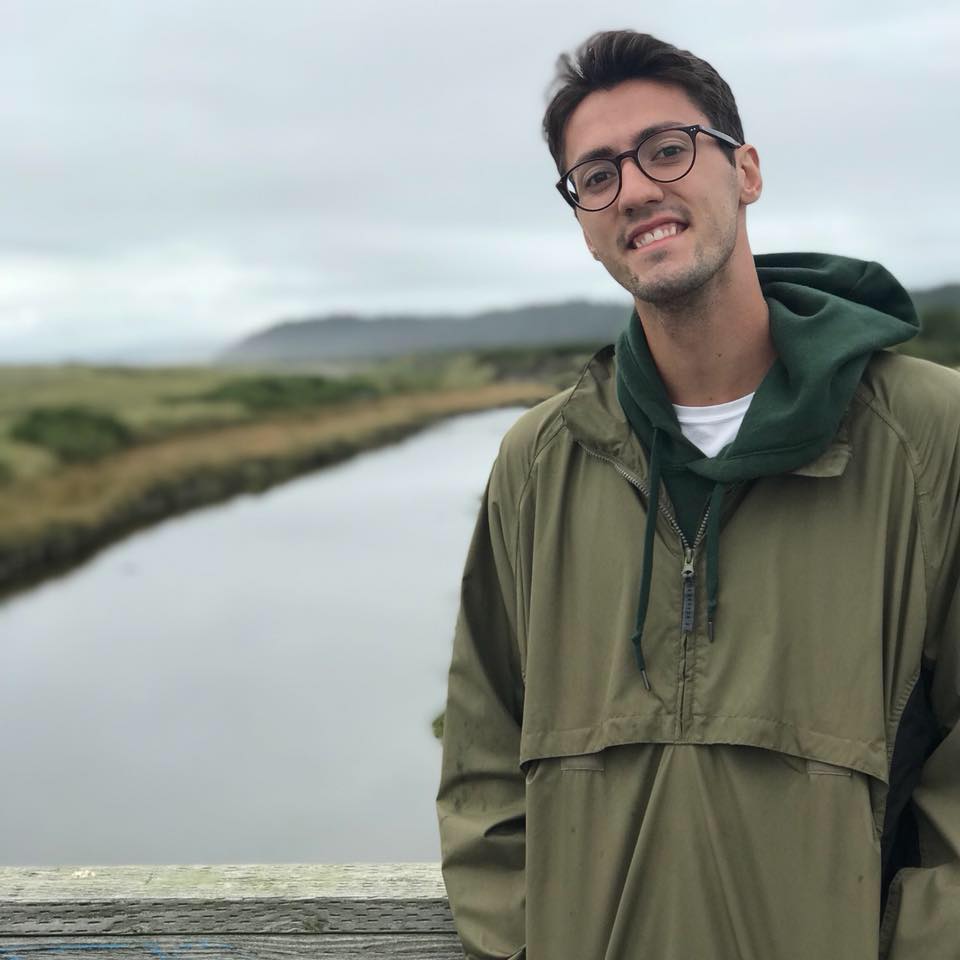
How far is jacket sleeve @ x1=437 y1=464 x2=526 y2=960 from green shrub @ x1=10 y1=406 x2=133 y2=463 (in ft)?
38.8

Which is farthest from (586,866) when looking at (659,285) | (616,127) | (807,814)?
(616,127)

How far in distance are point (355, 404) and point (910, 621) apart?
11.0 metres

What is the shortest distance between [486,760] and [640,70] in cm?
125

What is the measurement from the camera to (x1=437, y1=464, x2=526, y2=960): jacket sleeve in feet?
6.04

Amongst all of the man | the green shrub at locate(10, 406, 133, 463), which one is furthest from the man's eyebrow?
the green shrub at locate(10, 406, 133, 463)

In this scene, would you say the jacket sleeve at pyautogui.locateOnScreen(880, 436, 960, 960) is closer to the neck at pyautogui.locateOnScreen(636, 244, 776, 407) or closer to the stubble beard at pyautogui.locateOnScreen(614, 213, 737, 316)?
the neck at pyautogui.locateOnScreen(636, 244, 776, 407)

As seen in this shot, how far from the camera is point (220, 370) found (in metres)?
17.1

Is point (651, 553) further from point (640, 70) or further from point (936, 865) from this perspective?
point (640, 70)

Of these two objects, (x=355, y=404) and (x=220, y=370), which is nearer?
(x=355, y=404)

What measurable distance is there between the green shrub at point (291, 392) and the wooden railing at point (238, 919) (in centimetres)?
1040

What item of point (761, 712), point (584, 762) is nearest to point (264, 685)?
point (584, 762)

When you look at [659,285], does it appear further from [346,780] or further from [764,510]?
[346,780]

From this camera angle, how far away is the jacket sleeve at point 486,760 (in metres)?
1.84

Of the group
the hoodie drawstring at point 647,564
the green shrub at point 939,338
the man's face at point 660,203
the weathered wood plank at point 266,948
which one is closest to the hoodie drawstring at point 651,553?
the hoodie drawstring at point 647,564
